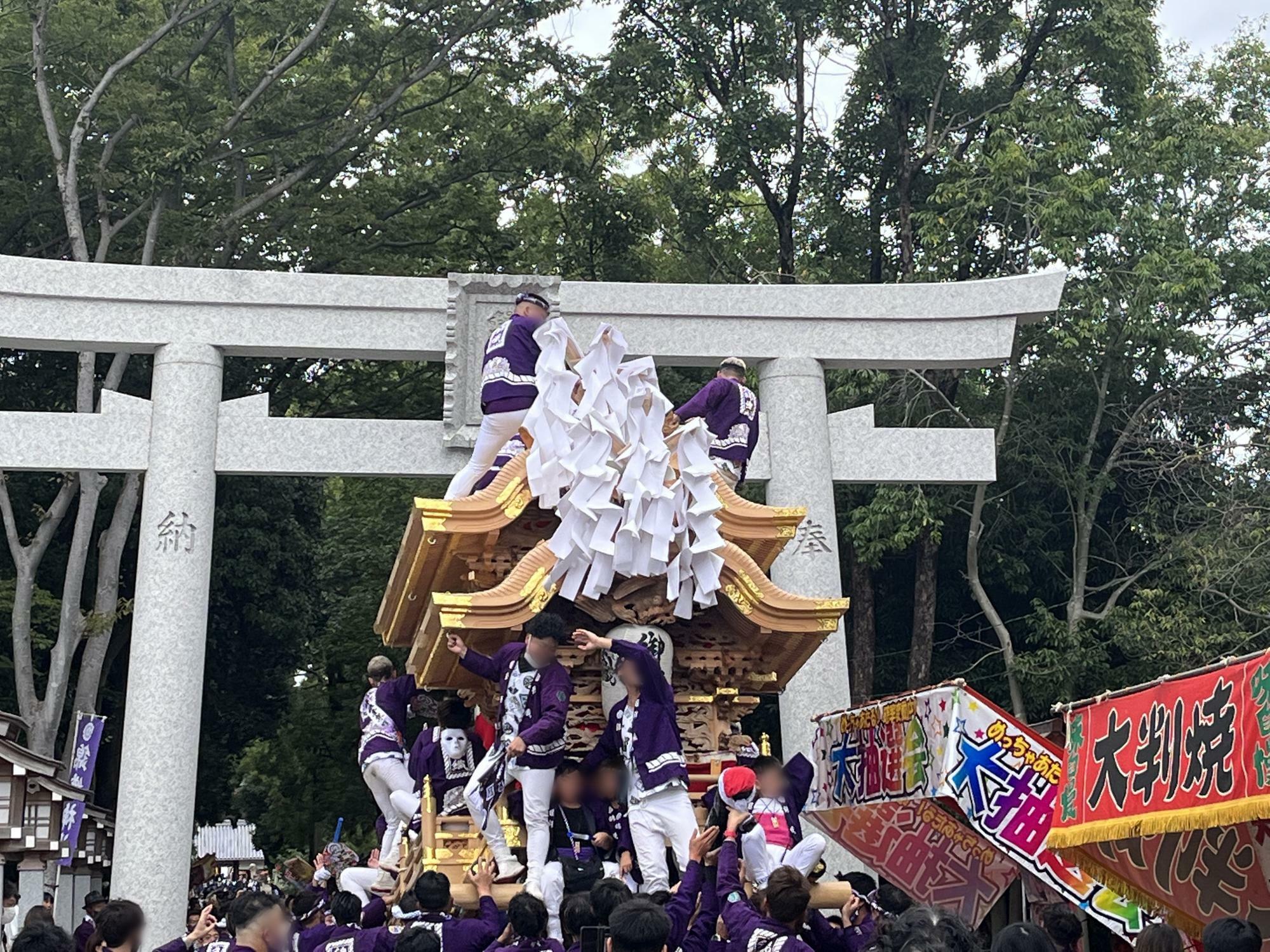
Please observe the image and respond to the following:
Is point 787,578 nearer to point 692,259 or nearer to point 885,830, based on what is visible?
point 885,830

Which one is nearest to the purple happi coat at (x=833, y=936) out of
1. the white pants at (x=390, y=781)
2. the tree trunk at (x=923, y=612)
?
the white pants at (x=390, y=781)

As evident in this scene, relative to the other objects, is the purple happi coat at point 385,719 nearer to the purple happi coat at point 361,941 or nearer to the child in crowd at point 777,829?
the child in crowd at point 777,829

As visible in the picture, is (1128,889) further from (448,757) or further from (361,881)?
(361,881)

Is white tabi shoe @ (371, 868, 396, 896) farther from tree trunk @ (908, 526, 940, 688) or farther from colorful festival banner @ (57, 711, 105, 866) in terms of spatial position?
tree trunk @ (908, 526, 940, 688)

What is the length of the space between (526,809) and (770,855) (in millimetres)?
1111

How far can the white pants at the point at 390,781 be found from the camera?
8086 mm

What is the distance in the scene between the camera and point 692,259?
20188mm

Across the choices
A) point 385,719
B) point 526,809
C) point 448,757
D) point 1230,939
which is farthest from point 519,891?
point 1230,939

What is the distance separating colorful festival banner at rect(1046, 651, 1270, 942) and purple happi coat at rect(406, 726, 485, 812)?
289 cm

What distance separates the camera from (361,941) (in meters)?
5.43

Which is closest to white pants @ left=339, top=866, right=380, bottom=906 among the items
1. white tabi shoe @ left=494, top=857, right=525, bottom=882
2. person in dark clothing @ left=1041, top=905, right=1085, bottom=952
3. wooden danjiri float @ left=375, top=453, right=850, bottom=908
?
wooden danjiri float @ left=375, top=453, right=850, bottom=908

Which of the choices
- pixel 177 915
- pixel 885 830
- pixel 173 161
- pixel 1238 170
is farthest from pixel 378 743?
pixel 1238 170

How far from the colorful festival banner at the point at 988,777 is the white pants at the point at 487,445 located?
2.54 metres

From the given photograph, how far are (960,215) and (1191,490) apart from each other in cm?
392
